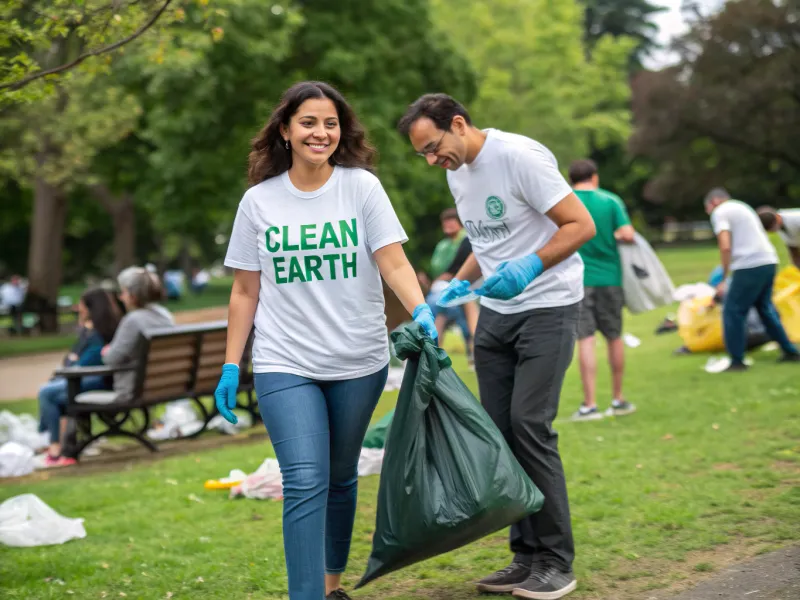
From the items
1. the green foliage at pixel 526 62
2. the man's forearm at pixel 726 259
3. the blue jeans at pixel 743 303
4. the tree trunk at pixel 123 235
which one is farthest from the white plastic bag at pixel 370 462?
the green foliage at pixel 526 62

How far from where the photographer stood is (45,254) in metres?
27.0

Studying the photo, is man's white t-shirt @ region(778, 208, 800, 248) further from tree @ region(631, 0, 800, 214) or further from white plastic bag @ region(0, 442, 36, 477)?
tree @ region(631, 0, 800, 214)

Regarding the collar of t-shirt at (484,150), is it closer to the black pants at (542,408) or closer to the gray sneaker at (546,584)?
the black pants at (542,408)

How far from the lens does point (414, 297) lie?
155 inches

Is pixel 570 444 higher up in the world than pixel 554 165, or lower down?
lower down

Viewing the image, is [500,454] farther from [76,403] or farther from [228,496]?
[76,403]

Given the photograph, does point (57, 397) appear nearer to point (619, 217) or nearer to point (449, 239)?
point (619, 217)

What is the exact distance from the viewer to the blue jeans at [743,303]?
34.8 ft

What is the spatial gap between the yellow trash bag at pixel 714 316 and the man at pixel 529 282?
8.59 m

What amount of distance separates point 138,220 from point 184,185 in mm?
24765

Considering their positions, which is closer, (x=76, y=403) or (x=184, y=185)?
(x=76, y=403)

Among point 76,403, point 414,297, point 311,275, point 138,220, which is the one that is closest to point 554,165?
point 414,297

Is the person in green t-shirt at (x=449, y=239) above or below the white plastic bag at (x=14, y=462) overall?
above

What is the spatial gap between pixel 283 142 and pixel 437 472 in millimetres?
1285
